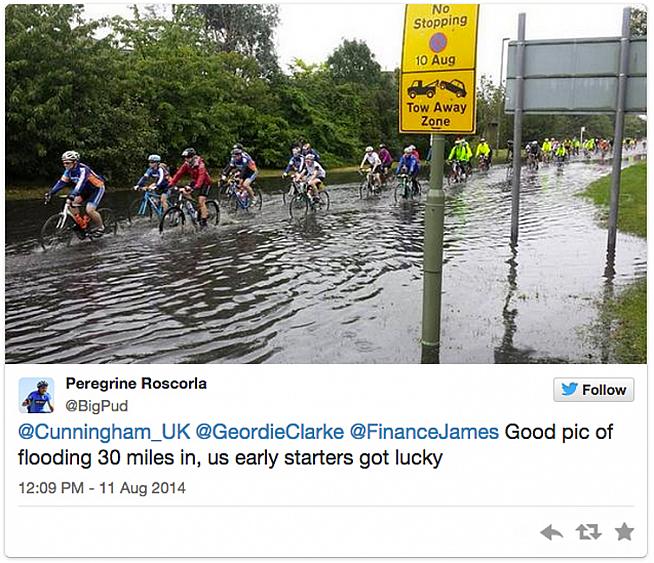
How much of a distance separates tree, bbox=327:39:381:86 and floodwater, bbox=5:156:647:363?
51147mm

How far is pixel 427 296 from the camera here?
261 inches

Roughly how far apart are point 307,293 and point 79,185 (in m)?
5.59

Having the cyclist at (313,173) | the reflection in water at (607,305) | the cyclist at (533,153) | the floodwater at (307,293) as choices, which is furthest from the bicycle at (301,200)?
the cyclist at (533,153)

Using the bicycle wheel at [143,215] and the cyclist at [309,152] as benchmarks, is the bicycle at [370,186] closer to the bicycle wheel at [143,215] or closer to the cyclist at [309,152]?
the cyclist at [309,152]

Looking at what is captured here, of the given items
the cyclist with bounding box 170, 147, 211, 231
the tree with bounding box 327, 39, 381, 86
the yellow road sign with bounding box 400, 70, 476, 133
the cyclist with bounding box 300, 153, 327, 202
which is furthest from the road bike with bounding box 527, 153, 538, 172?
the yellow road sign with bounding box 400, 70, 476, 133

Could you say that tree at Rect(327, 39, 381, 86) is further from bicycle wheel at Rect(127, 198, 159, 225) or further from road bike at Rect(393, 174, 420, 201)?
bicycle wheel at Rect(127, 198, 159, 225)

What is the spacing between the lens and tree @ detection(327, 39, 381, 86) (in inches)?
2554

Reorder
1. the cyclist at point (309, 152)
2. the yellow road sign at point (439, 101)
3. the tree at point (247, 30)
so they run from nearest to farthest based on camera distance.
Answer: the yellow road sign at point (439, 101)
the cyclist at point (309, 152)
the tree at point (247, 30)

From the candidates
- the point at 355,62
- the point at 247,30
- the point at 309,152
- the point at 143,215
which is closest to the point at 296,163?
the point at 309,152

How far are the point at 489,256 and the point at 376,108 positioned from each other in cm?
4635

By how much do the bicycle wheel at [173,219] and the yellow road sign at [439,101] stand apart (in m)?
9.72
